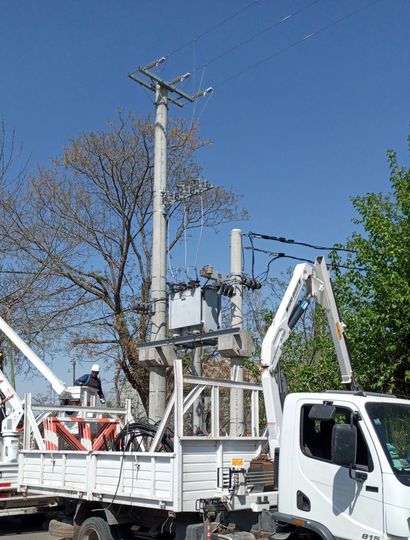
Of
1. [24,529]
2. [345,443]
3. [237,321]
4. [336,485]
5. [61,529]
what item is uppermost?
[237,321]

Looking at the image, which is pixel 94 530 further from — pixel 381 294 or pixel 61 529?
pixel 381 294

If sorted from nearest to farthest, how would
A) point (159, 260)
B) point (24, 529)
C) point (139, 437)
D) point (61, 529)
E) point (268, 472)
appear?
point (268, 472) < point (61, 529) < point (139, 437) < point (24, 529) < point (159, 260)

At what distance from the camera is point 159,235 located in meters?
16.7

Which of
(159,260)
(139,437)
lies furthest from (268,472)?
(159,260)

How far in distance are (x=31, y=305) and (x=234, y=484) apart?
1716cm

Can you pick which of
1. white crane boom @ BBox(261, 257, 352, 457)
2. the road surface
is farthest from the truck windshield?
the road surface

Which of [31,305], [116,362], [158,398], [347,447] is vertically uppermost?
[31,305]

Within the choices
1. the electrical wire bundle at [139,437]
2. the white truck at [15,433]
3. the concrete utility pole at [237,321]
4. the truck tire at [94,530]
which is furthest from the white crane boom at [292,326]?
the white truck at [15,433]

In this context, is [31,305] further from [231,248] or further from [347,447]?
[347,447]

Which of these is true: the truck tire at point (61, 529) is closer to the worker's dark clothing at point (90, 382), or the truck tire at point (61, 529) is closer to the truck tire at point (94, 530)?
the truck tire at point (94, 530)

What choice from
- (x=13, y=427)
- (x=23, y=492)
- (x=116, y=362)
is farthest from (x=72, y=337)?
(x=23, y=492)

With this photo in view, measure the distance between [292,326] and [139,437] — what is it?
3.50m

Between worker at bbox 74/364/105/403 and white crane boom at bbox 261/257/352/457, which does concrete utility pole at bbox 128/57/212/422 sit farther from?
white crane boom at bbox 261/257/352/457

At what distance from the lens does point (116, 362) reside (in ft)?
81.6
